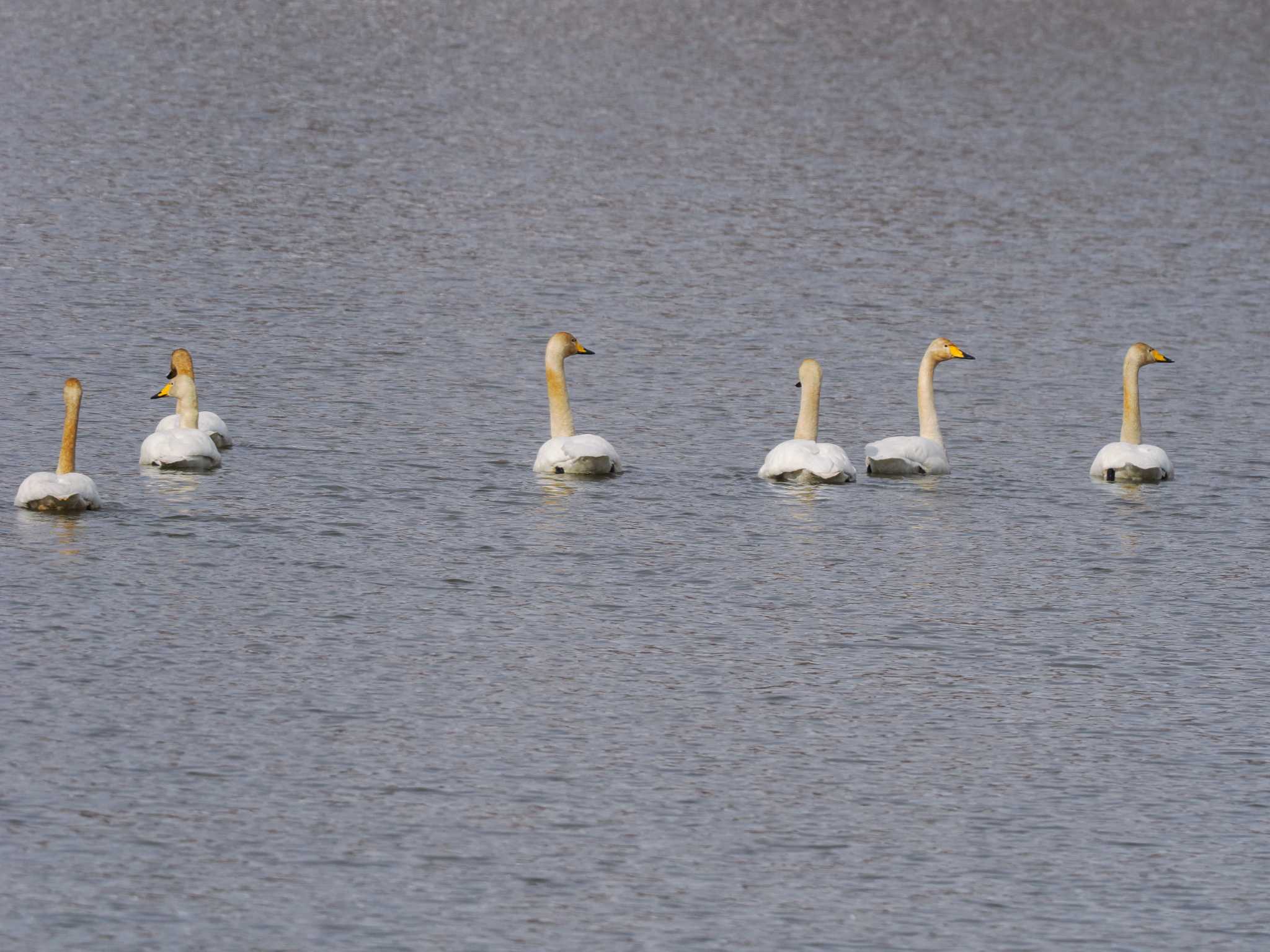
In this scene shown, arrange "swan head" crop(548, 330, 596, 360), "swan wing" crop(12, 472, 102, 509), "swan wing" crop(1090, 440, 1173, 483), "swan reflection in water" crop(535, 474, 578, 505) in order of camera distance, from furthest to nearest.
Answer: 1. "swan head" crop(548, 330, 596, 360)
2. "swan wing" crop(1090, 440, 1173, 483)
3. "swan reflection in water" crop(535, 474, 578, 505)
4. "swan wing" crop(12, 472, 102, 509)

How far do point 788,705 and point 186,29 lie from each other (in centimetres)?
4365

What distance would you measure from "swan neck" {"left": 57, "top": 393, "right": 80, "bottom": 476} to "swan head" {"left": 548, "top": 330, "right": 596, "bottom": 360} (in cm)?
447

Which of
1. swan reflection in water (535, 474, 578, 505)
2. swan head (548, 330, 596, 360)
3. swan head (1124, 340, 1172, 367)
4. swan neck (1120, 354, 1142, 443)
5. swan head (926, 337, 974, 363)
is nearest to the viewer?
swan reflection in water (535, 474, 578, 505)

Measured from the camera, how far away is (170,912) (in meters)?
10.6

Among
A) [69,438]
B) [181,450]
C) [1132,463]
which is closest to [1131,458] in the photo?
[1132,463]

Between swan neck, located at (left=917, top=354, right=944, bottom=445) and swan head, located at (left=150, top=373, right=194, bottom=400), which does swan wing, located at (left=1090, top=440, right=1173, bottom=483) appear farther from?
swan head, located at (left=150, top=373, right=194, bottom=400)

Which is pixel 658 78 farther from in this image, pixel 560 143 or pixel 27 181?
pixel 27 181

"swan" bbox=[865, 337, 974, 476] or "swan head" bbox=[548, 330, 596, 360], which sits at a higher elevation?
"swan head" bbox=[548, 330, 596, 360]

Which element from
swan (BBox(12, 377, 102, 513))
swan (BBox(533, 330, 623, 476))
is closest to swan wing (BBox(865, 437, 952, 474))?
swan (BBox(533, 330, 623, 476))

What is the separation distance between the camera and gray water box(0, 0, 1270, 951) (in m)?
11.3

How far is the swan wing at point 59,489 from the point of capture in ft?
58.9

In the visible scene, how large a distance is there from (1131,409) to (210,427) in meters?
8.03

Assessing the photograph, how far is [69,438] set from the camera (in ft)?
60.3

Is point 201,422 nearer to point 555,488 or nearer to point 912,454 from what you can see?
point 555,488
